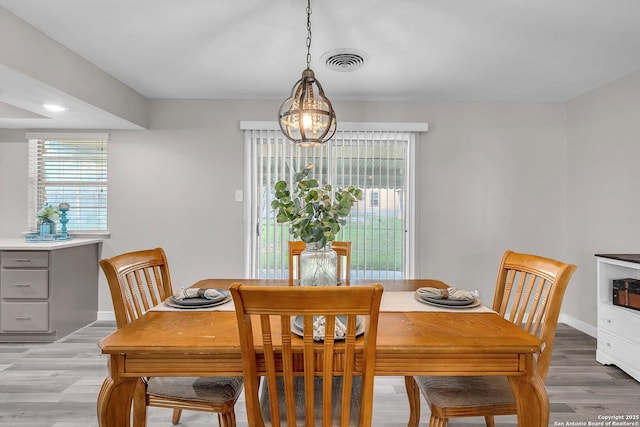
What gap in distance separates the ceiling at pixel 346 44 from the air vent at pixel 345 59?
2.2 inches

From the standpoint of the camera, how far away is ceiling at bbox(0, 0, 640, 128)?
6.46 ft

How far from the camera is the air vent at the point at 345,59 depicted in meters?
2.49

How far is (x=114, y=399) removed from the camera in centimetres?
114

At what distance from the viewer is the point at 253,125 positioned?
11.7 ft

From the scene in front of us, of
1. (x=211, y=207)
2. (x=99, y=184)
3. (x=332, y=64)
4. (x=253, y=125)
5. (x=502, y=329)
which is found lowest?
(x=502, y=329)

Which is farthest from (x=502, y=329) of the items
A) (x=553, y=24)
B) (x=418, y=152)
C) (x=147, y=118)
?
(x=147, y=118)

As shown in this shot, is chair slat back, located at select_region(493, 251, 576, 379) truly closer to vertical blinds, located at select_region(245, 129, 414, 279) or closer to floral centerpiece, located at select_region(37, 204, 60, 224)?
vertical blinds, located at select_region(245, 129, 414, 279)

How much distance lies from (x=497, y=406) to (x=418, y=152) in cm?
269

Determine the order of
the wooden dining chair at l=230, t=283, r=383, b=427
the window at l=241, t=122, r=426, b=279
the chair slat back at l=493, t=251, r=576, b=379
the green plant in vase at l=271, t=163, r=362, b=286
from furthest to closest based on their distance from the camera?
the window at l=241, t=122, r=426, b=279
the green plant in vase at l=271, t=163, r=362, b=286
the chair slat back at l=493, t=251, r=576, b=379
the wooden dining chair at l=230, t=283, r=383, b=427

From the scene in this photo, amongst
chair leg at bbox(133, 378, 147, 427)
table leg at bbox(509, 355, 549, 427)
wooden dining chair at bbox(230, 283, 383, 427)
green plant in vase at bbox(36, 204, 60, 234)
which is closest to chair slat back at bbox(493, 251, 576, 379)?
table leg at bbox(509, 355, 549, 427)

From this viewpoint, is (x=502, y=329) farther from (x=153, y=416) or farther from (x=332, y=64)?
(x=332, y=64)

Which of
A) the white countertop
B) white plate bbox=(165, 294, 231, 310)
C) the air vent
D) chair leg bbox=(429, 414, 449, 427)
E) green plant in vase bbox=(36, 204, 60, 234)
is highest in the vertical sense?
the air vent

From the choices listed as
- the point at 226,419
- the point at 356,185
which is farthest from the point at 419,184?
the point at 226,419

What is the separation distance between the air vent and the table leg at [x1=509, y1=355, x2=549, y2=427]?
84.7 inches
